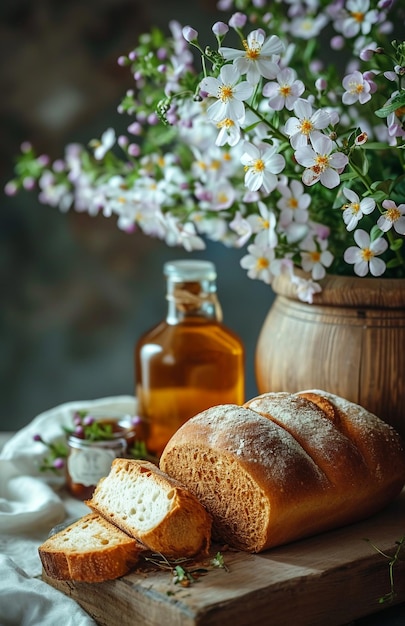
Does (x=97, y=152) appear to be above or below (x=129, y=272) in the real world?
above

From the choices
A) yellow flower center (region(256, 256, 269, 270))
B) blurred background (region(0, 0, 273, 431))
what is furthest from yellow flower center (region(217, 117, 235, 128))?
blurred background (region(0, 0, 273, 431))

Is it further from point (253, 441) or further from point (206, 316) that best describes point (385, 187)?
point (206, 316)

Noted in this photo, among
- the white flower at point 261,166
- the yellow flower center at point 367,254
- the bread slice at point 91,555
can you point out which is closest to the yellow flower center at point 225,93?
the white flower at point 261,166

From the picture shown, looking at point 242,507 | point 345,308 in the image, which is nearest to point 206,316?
point 345,308

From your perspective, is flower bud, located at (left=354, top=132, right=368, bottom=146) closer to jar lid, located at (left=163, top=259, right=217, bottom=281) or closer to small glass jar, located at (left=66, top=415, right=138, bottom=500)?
jar lid, located at (left=163, top=259, right=217, bottom=281)

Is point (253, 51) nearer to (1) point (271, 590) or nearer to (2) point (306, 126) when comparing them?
(2) point (306, 126)
